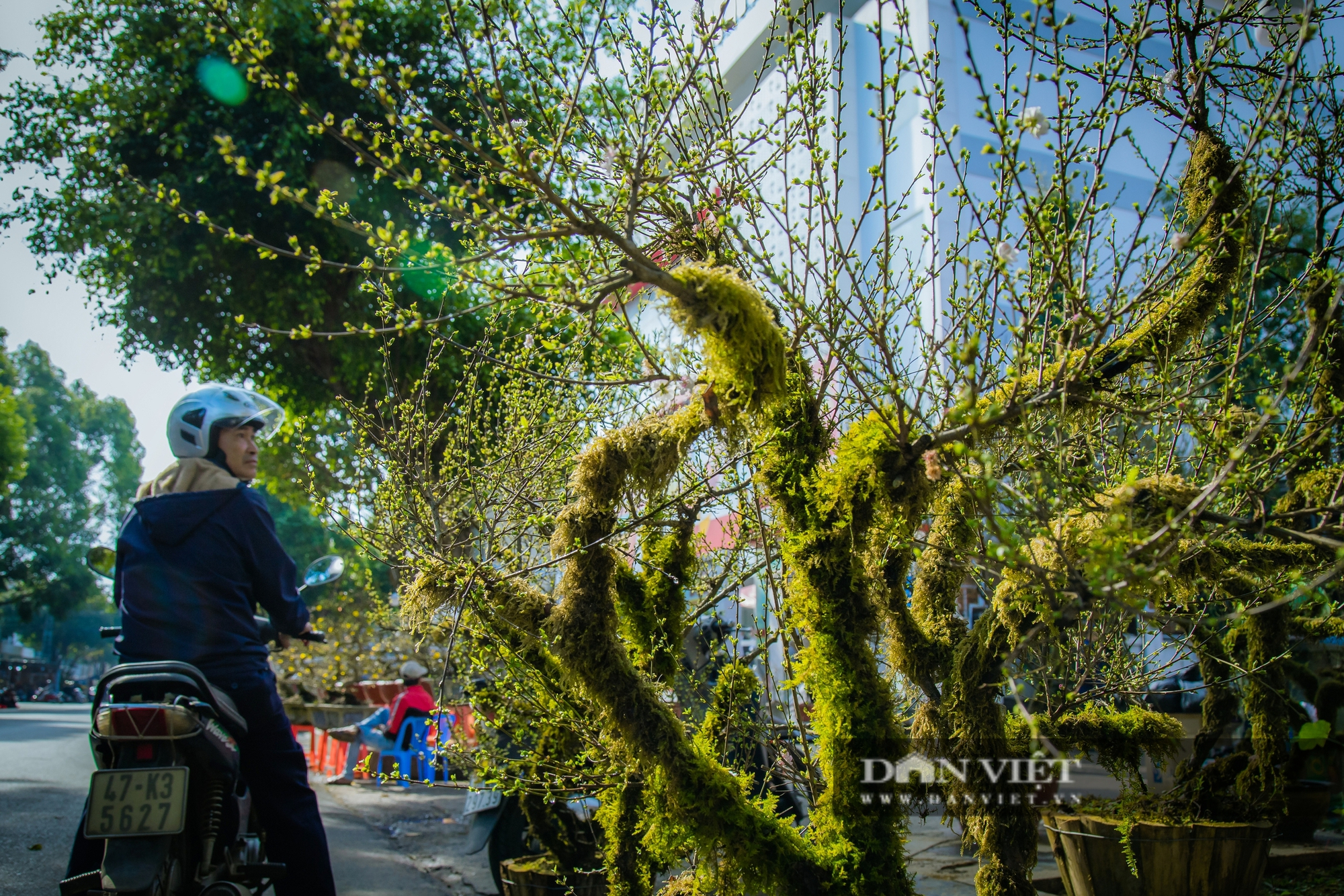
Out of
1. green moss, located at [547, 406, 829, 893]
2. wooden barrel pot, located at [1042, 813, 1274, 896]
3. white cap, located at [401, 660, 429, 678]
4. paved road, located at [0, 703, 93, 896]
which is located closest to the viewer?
green moss, located at [547, 406, 829, 893]

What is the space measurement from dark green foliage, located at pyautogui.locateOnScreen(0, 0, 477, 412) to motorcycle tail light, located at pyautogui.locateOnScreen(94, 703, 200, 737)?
8.24 m

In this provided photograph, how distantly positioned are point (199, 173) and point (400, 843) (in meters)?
8.68

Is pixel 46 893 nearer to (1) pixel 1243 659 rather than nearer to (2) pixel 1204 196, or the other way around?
(2) pixel 1204 196

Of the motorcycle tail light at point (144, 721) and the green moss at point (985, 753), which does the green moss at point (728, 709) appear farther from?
the motorcycle tail light at point (144, 721)

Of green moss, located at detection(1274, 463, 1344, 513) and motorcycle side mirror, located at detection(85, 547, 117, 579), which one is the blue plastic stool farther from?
green moss, located at detection(1274, 463, 1344, 513)

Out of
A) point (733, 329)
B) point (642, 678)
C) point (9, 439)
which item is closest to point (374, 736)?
point (642, 678)

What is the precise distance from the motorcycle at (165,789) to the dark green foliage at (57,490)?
1644 inches

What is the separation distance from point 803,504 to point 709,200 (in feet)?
3.69

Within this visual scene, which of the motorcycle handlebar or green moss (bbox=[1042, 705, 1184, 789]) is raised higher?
the motorcycle handlebar

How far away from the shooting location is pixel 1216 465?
3.15 m

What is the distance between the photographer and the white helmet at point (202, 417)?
3.94 metres

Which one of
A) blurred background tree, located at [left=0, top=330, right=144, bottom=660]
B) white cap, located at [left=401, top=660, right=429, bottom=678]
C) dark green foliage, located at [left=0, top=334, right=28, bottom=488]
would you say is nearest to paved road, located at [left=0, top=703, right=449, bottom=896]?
white cap, located at [left=401, top=660, right=429, bottom=678]

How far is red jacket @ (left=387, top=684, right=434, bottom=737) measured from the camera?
357 inches

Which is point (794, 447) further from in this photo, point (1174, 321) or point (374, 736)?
point (374, 736)
